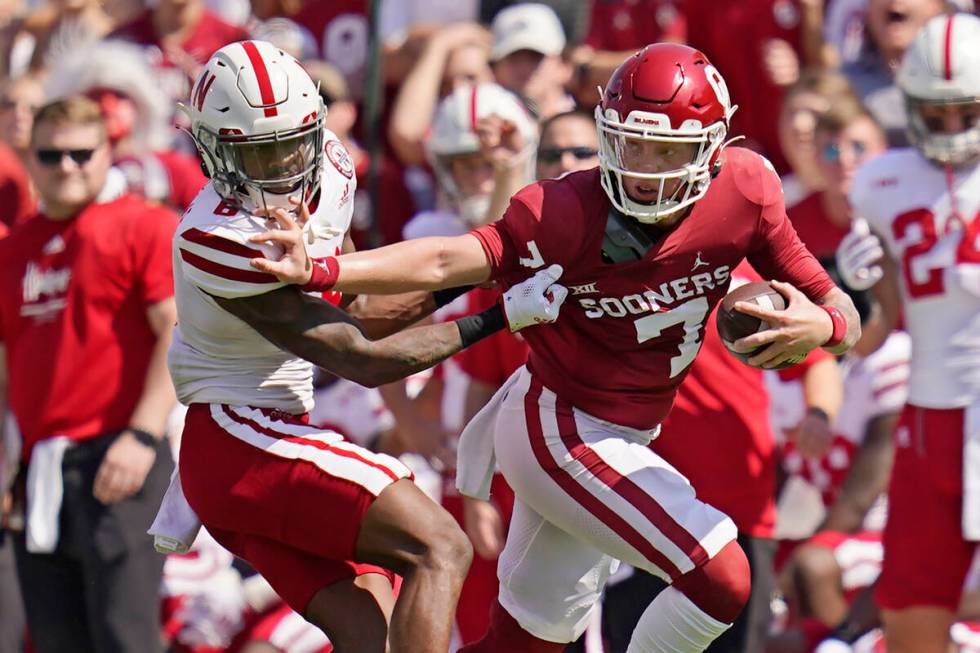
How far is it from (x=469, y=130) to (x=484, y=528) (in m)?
1.39

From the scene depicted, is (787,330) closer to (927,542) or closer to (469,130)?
(927,542)

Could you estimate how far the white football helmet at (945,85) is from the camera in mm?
6219

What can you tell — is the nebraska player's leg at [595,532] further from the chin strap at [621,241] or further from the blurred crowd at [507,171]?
the blurred crowd at [507,171]

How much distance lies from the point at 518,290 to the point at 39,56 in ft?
17.5

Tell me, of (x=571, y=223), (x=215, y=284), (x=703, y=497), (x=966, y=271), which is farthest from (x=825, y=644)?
(x=215, y=284)

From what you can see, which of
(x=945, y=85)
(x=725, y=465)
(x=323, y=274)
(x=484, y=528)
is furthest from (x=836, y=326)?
(x=484, y=528)

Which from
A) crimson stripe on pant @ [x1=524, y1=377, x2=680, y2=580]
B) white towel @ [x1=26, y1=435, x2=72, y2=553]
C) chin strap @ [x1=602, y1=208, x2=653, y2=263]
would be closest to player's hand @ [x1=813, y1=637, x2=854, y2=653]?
crimson stripe on pant @ [x1=524, y1=377, x2=680, y2=580]

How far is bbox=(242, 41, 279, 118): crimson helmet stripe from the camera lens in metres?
4.92

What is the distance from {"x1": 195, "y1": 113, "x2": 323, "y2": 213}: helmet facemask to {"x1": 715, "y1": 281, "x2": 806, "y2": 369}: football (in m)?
1.05

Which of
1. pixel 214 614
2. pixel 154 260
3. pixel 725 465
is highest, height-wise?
pixel 154 260

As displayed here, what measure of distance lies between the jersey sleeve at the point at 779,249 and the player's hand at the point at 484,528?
1.73 meters

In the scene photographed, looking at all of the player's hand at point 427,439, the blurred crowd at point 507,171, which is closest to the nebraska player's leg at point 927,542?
the blurred crowd at point 507,171

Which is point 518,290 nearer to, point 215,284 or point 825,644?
point 215,284

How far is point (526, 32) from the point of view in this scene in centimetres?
816
